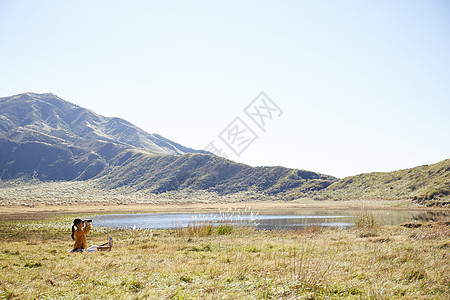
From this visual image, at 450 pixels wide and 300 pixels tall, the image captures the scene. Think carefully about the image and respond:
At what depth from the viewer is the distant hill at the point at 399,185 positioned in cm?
5947

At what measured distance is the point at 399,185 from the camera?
77.4 m

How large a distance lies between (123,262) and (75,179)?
196 m

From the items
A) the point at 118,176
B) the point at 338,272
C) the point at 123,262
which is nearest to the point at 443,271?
the point at 338,272

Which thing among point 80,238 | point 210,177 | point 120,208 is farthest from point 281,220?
point 210,177

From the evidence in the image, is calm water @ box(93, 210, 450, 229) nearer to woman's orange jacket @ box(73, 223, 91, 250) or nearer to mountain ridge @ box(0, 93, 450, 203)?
woman's orange jacket @ box(73, 223, 91, 250)

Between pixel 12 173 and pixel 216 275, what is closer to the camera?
pixel 216 275

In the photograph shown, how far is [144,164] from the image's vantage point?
17962 cm

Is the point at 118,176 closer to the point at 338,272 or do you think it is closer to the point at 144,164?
the point at 144,164

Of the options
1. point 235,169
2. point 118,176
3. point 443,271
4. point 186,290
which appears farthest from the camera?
point 118,176

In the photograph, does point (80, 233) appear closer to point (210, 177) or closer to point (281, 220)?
point (281, 220)

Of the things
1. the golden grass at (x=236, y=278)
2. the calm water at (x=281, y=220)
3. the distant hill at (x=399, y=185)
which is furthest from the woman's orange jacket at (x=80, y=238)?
the distant hill at (x=399, y=185)

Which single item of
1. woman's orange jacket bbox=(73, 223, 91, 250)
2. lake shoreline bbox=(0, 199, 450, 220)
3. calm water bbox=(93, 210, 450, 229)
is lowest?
lake shoreline bbox=(0, 199, 450, 220)

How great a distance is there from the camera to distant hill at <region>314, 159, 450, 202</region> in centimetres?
5947

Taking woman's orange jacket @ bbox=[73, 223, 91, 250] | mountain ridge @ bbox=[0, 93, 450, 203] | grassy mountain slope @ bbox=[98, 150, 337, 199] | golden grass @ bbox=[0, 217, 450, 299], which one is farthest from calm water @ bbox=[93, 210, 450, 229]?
grassy mountain slope @ bbox=[98, 150, 337, 199]
